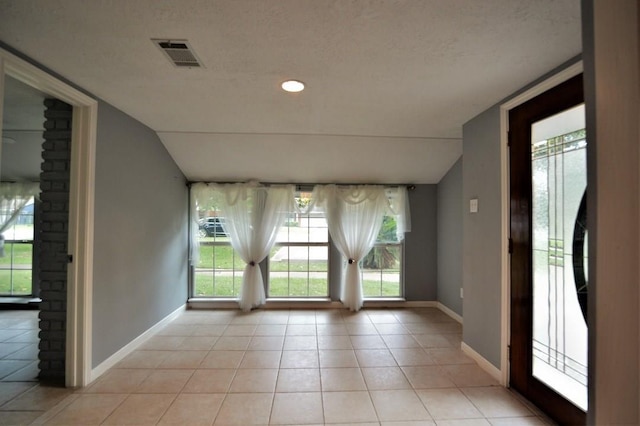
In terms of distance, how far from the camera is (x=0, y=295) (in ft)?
13.5

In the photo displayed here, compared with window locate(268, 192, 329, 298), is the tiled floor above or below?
below

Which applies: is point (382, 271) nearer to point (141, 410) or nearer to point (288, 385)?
point (288, 385)

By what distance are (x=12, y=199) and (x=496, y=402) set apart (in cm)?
641

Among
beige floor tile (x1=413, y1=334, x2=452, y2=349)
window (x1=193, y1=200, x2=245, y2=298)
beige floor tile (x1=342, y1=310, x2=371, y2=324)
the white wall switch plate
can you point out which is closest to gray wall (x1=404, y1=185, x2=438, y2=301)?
beige floor tile (x1=342, y1=310, x2=371, y2=324)

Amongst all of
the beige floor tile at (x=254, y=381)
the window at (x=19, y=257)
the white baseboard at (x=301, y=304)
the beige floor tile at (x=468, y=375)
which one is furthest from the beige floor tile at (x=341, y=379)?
the window at (x=19, y=257)

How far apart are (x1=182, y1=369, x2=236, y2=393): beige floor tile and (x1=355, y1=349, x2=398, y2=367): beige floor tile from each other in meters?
1.14

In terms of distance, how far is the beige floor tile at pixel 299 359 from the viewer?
245 centimetres

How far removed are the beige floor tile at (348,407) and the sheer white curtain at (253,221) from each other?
2.19 m

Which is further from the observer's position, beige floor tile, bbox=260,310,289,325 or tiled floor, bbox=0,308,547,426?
beige floor tile, bbox=260,310,289,325

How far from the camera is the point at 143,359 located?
2.53 m

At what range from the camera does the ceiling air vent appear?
4.92 feet

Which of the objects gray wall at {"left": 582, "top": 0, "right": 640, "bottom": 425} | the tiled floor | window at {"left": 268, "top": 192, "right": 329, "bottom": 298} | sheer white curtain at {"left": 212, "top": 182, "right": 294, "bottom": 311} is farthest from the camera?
window at {"left": 268, "top": 192, "right": 329, "bottom": 298}

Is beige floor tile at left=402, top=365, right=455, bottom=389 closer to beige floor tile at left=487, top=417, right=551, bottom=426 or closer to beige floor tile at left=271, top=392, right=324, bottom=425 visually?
beige floor tile at left=487, top=417, right=551, bottom=426

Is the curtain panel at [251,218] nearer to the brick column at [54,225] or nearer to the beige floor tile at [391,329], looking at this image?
the beige floor tile at [391,329]
